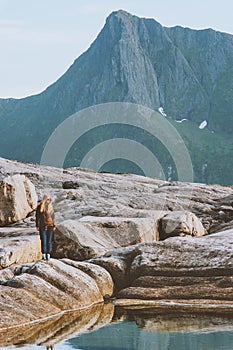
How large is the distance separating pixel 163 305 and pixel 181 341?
6.97 m

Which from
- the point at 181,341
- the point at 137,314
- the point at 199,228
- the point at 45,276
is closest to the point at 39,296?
the point at 45,276

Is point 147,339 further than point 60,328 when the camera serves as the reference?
No

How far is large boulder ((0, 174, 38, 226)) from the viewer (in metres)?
42.2

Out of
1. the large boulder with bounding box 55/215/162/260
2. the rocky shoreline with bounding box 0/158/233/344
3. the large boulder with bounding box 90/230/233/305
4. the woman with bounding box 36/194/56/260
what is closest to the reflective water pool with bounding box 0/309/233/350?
the rocky shoreline with bounding box 0/158/233/344

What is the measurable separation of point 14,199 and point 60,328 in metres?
19.4

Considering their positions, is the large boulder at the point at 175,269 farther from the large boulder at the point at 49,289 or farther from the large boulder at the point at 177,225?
the large boulder at the point at 177,225

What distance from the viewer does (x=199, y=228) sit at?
44219mm

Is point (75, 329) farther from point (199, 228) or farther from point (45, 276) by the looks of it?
point (199, 228)

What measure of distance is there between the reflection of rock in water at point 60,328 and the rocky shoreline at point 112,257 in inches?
22.2

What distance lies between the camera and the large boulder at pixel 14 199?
138ft

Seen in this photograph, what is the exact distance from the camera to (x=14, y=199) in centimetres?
4300

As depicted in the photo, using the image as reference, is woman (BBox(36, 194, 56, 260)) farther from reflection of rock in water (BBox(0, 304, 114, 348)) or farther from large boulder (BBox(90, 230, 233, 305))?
reflection of rock in water (BBox(0, 304, 114, 348))

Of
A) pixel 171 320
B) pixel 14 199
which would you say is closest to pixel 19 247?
pixel 14 199

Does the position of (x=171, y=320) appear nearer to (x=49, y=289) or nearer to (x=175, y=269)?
(x=175, y=269)
